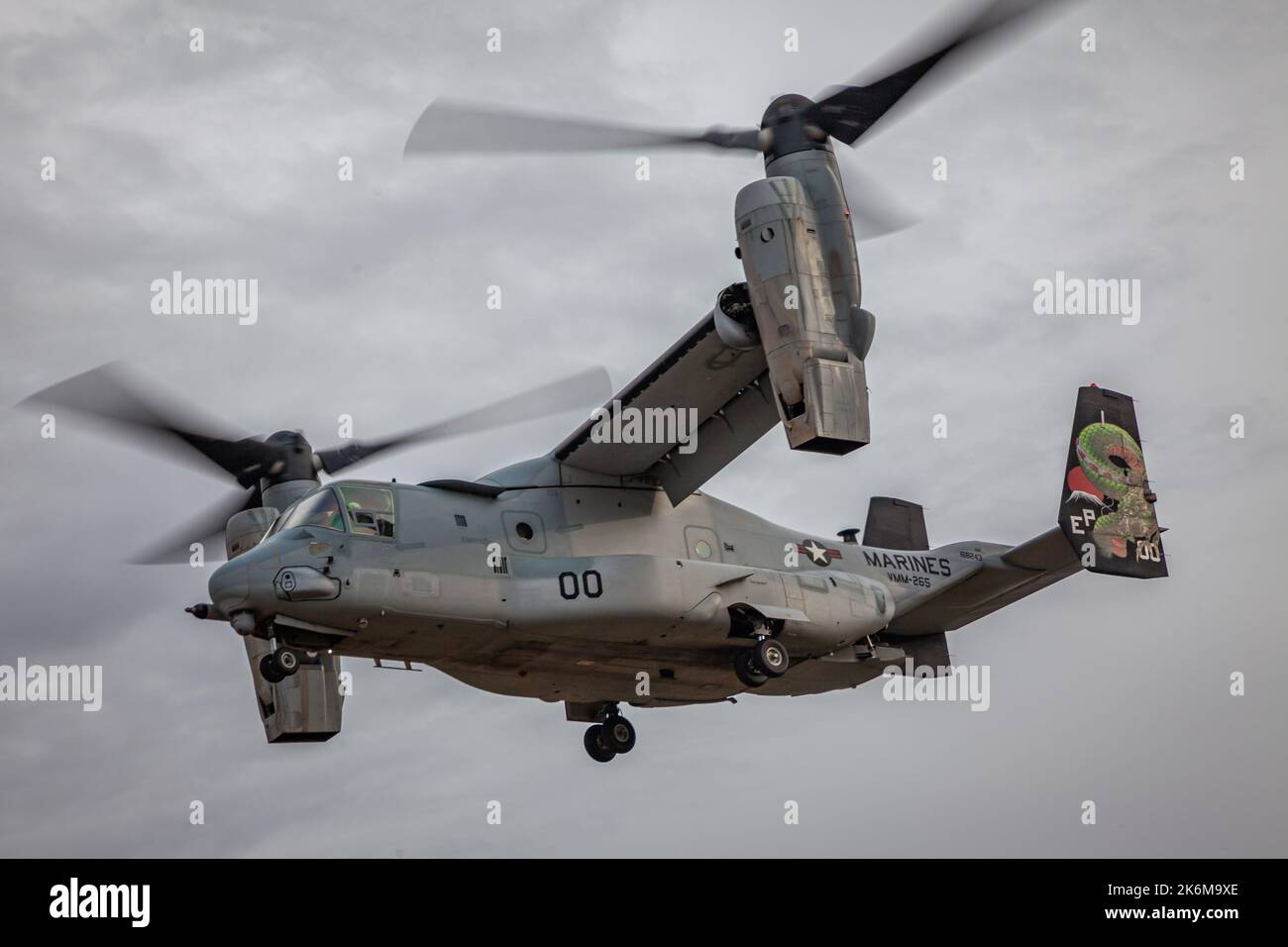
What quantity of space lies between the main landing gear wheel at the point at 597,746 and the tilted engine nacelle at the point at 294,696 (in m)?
3.75

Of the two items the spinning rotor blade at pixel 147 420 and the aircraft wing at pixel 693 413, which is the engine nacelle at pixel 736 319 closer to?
the aircraft wing at pixel 693 413

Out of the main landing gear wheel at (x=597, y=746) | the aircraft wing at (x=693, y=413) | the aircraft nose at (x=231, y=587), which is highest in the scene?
the aircraft wing at (x=693, y=413)

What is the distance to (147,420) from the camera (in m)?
24.2

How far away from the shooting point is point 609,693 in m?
23.5

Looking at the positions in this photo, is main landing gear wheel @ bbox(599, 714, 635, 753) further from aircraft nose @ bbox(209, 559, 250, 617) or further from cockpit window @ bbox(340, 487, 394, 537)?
aircraft nose @ bbox(209, 559, 250, 617)

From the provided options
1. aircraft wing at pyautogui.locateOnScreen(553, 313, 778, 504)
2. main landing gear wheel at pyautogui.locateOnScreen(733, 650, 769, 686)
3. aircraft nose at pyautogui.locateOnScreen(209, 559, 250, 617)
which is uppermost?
aircraft wing at pyautogui.locateOnScreen(553, 313, 778, 504)

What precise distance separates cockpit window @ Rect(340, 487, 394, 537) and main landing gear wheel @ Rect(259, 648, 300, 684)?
163cm

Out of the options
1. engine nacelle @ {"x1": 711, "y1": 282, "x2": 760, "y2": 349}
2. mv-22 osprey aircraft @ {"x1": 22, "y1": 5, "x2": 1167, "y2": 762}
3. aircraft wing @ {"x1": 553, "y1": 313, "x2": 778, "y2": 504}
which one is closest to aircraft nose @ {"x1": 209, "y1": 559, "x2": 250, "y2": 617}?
mv-22 osprey aircraft @ {"x1": 22, "y1": 5, "x2": 1167, "y2": 762}

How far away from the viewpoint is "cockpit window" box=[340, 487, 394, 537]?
803 inches

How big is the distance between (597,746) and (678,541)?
3.51 m

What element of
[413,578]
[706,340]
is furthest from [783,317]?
[413,578]

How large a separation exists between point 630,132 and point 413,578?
578 centimetres

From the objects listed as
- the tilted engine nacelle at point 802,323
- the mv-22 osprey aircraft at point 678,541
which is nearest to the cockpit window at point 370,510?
the mv-22 osprey aircraft at point 678,541

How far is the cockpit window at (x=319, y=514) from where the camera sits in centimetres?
2027
